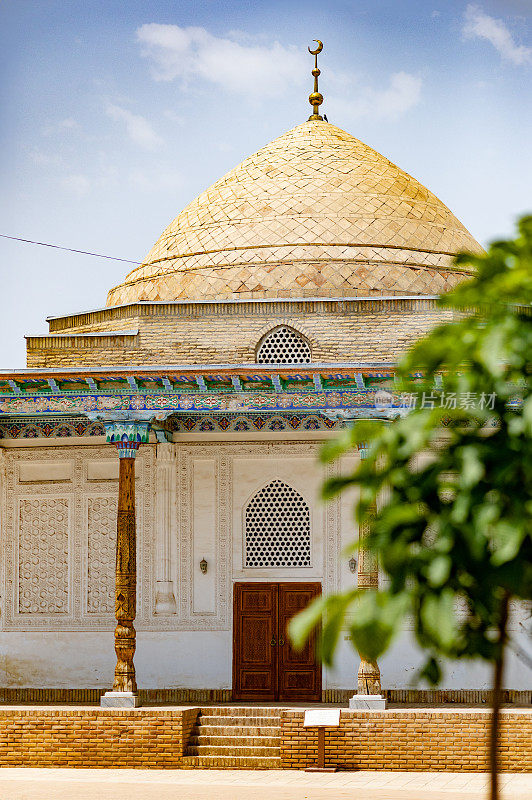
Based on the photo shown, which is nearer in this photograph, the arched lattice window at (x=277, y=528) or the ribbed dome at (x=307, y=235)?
the arched lattice window at (x=277, y=528)

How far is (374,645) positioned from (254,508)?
1151 centimetres

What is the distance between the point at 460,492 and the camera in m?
3.66

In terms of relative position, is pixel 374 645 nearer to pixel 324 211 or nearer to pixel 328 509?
pixel 328 509

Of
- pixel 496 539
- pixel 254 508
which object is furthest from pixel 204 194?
pixel 496 539

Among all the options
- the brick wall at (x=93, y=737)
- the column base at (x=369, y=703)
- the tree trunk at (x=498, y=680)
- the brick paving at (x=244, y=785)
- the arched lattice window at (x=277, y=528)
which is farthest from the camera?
the arched lattice window at (x=277, y=528)

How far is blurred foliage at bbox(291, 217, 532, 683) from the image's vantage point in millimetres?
3531

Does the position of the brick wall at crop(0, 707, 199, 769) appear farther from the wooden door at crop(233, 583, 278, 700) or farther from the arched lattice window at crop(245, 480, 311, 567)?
the arched lattice window at crop(245, 480, 311, 567)

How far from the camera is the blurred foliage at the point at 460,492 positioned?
3.53 m

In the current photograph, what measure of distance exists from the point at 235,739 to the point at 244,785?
1.57m

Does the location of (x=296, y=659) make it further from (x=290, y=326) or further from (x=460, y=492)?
(x=460, y=492)

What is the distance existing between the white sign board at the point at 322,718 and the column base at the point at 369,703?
69cm

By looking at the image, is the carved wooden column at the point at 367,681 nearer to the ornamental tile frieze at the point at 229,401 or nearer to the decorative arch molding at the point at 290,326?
the ornamental tile frieze at the point at 229,401

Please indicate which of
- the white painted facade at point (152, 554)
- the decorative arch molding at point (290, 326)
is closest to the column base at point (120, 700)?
the white painted facade at point (152, 554)

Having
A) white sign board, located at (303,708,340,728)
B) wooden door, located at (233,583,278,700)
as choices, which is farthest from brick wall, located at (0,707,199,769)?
wooden door, located at (233,583,278,700)
